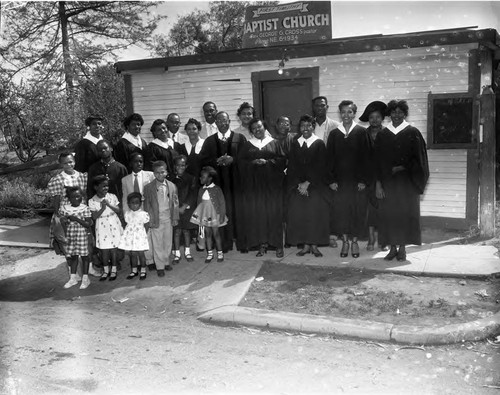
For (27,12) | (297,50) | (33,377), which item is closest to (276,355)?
(33,377)

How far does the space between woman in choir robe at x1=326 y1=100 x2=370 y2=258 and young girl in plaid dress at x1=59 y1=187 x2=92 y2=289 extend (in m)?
3.18

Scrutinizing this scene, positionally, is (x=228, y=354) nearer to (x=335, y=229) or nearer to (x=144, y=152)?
(x=335, y=229)

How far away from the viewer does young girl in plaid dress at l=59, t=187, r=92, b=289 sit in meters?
6.64

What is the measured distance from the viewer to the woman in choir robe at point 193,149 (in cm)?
736

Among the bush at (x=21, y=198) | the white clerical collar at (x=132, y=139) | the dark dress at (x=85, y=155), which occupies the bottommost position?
the bush at (x=21, y=198)

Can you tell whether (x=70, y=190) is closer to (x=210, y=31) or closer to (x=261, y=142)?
(x=261, y=142)

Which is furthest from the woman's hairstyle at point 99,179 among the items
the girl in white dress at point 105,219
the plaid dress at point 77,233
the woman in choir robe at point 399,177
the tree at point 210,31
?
the tree at point 210,31

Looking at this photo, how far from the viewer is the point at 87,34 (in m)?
21.0

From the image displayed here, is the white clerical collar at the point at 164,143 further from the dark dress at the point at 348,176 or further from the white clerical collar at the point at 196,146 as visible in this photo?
the dark dress at the point at 348,176

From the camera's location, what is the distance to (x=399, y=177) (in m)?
6.68

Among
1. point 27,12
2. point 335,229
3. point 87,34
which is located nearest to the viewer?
point 335,229

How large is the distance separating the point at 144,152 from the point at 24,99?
11757 millimetres

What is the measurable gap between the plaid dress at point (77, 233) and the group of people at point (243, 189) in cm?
1

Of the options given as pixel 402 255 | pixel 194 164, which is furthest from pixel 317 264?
pixel 194 164
